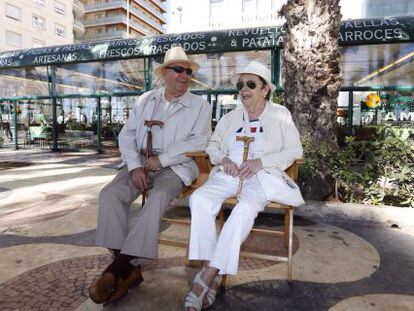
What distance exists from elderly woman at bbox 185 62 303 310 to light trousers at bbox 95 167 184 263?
0.24 m

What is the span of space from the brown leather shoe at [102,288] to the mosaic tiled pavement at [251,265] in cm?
12

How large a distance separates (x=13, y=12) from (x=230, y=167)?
42.6m

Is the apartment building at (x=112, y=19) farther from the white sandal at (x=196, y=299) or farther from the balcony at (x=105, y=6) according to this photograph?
the white sandal at (x=196, y=299)

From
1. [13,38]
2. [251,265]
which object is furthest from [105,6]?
[251,265]

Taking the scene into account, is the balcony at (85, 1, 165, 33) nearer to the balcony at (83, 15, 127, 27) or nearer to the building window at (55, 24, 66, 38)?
the balcony at (83, 15, 127, 27)

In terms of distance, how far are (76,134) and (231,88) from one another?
284 inches

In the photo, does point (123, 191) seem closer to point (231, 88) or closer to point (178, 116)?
point (178, 116)

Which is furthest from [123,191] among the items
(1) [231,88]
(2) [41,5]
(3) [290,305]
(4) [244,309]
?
(2) [41,5]

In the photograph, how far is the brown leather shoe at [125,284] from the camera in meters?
2.32

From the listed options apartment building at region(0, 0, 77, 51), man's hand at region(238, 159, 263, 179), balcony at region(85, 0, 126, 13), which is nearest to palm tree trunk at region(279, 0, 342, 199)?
man's hand at region(238, 159, 263, 179)

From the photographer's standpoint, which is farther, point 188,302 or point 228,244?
point 228,244

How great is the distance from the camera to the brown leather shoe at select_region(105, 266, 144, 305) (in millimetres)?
2324

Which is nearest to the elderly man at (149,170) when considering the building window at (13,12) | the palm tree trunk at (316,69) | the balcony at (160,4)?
the palm tree trunk at (316,69)

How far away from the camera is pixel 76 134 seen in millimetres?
13711
